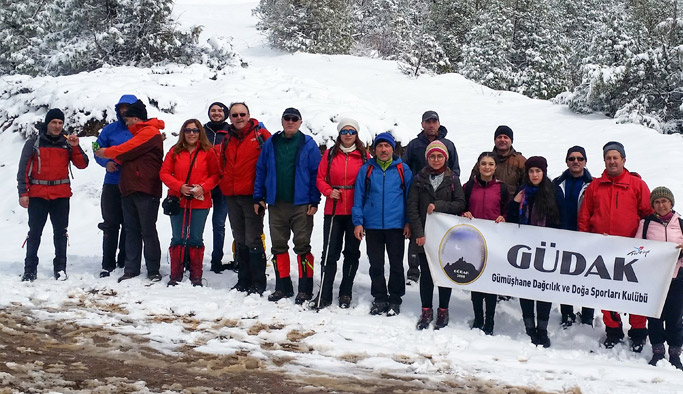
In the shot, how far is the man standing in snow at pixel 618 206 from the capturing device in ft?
19.1

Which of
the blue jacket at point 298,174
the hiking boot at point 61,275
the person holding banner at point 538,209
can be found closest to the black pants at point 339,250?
the blue jacket at point 298,174

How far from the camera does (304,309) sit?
6559 millimetres

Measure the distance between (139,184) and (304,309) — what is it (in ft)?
8.51

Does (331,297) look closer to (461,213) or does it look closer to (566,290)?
(461,213)

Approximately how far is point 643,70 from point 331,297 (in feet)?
42.3

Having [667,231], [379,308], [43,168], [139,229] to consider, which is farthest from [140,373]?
[667,231]

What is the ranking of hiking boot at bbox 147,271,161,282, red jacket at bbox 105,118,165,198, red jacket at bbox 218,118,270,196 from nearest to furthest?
1. red jacket at bbox 218,118,270,196
2. red jacket at bbox 105,118,165,198
3. hiking boot at bbox 147,271,161,282

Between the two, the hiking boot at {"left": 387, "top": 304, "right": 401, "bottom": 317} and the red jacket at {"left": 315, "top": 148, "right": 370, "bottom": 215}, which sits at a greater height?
the red jacket at {"left": 315, "top": 148, "right": 370, "bottom": 215}

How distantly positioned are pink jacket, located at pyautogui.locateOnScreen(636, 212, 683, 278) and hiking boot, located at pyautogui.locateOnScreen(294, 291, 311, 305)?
140 inches

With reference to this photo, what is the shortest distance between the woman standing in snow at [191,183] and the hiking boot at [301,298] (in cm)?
138

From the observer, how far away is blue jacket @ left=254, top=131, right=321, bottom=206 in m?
6.69

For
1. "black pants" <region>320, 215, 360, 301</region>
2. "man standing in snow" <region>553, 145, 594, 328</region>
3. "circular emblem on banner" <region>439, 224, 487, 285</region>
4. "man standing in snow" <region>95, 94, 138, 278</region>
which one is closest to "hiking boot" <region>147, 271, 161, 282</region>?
"man standing in snow" <region>95, 94, 138, 278</region>

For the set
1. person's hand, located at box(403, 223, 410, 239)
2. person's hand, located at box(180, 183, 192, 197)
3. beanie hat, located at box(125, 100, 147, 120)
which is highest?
beanie hat, located at box(125, 100, 147, 120)

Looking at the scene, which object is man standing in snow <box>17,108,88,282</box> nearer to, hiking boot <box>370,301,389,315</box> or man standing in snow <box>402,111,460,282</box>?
hiking boot <box>370,301,389,315</box>
